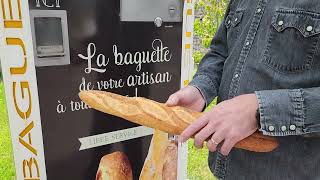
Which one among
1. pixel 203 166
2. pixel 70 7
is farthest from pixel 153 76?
pixel 203 166

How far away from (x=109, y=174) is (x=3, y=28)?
86cm

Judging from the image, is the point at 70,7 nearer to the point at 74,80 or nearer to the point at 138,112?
the point at 74,80

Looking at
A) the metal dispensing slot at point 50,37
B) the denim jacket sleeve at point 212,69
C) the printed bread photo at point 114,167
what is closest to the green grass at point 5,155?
the printed bread photo at point 114,167

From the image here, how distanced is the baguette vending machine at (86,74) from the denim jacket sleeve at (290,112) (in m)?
0.89

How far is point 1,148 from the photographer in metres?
2.97

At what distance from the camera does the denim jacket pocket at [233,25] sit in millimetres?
972

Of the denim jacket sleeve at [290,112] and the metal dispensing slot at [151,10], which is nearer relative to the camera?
the denim jacket sleeve at [290,112]

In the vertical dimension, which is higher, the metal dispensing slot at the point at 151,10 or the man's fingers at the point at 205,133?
the metal dispensing slot at the point at 151,10

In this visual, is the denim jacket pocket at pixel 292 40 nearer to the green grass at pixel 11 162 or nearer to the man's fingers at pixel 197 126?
the man's fingers at pixel 197 126

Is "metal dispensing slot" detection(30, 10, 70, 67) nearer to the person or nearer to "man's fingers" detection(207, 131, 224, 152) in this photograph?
the person

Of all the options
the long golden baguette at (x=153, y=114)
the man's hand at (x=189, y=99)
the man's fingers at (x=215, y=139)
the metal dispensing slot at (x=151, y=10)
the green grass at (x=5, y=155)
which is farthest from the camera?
the green grass at (x=5, y=155)

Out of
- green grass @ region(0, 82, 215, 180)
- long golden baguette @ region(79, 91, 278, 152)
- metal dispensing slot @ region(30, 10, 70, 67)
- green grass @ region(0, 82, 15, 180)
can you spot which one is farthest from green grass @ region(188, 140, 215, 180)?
long golden baguette @ region(79, 91, 278, 152)

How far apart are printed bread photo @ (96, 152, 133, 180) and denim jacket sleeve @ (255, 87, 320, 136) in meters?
1.04

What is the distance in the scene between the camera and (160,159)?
1.81 metres
